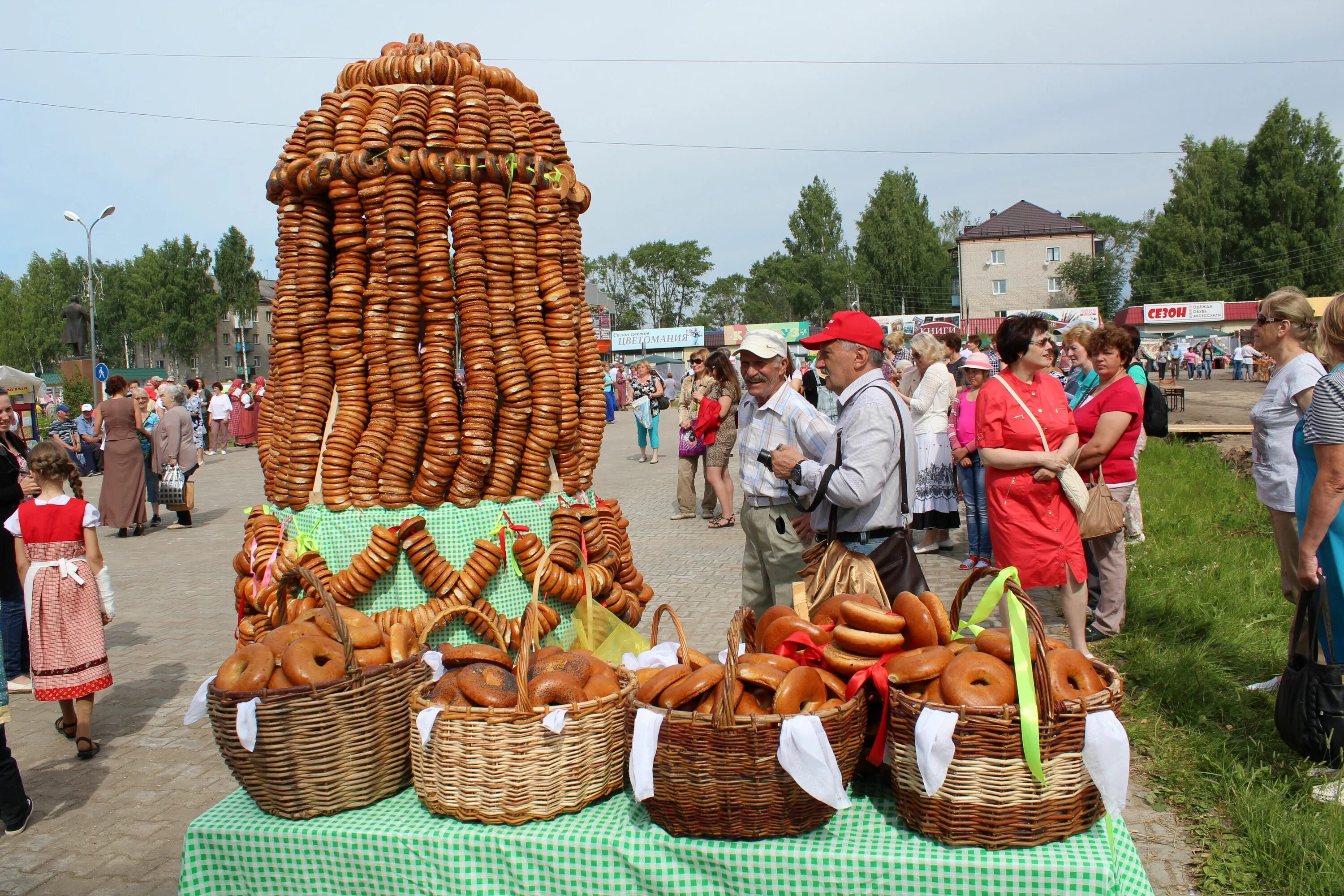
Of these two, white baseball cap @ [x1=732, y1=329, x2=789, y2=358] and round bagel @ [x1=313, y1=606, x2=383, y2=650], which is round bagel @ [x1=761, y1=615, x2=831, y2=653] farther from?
white baseball cap @ [x1=732, y1=329, x2=789, y2=358]

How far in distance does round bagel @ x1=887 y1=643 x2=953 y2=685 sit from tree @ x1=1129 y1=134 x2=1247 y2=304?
233 feet

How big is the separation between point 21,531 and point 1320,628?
6284mm

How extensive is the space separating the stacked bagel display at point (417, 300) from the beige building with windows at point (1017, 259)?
7713cm

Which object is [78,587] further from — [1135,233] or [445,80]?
[1135,233]

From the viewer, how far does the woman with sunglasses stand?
4.15 metres

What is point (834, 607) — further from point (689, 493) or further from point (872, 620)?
point (689, 493)

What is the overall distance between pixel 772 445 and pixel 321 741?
8.34 ft

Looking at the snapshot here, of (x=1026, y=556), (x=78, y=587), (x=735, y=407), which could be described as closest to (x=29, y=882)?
(x=78, y=587)

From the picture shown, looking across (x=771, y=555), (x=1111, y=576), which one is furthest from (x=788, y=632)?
(x=1111, y=576)

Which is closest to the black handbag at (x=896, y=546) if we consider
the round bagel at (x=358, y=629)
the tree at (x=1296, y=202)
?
the round bagel at (x=358, y=629)

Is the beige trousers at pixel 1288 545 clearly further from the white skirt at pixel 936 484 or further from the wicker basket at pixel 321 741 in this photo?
Result: the wicker basket at pixel 321 741

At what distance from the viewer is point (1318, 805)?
3.31 m

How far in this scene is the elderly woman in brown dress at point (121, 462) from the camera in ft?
37.0

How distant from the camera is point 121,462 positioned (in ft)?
37.5
